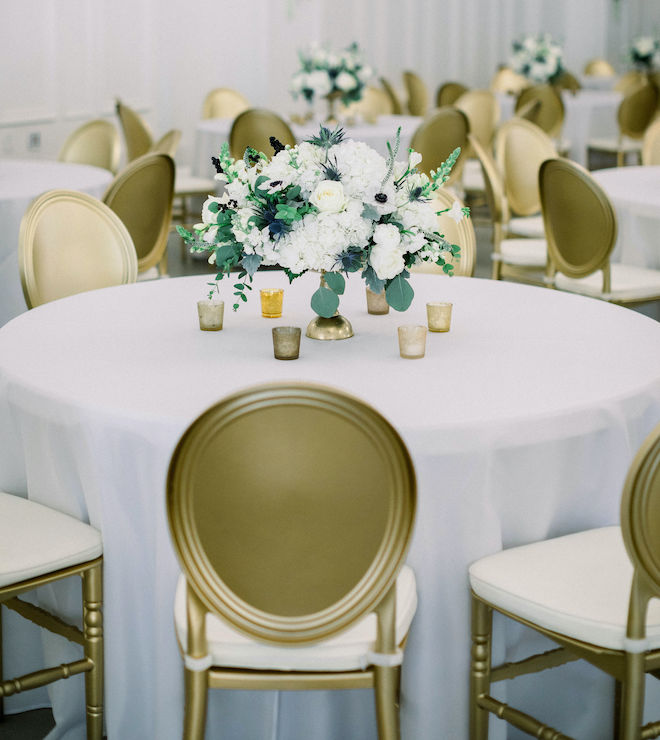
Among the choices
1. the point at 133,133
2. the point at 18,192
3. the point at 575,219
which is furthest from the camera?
the point at 133,133

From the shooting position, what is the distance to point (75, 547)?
2078mm

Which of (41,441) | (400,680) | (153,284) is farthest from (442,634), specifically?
(153,284)

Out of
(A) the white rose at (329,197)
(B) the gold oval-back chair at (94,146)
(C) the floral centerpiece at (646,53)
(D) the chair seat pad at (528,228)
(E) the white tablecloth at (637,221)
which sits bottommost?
(D) the chair seat pad at (528,228)

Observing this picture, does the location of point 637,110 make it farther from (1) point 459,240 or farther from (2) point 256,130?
(1) point 459,240

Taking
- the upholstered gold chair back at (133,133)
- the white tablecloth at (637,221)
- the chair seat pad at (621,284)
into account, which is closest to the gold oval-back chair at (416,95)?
the upholstered gold chair back at (133,133)

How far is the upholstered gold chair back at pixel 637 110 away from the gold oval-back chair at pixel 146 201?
5.33m

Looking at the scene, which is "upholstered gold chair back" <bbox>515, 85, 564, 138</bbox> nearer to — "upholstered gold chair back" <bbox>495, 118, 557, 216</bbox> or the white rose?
"upholstered gold chair back" <bbox>495, 118, 557, 216</bbox>

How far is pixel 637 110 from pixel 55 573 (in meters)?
7.74

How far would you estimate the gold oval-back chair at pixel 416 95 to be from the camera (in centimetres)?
1048

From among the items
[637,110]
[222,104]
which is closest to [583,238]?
[222,104]

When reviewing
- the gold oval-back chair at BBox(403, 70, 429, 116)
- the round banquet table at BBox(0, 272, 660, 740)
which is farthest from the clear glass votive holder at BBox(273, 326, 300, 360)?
the gold oval-back chair at BBox(403, 70, 429, 116)

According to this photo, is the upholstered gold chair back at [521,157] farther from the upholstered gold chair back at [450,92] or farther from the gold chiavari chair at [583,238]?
the upholstered gold chair back at [450,92]

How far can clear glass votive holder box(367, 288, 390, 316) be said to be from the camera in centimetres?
277

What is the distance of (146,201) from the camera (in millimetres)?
4352
